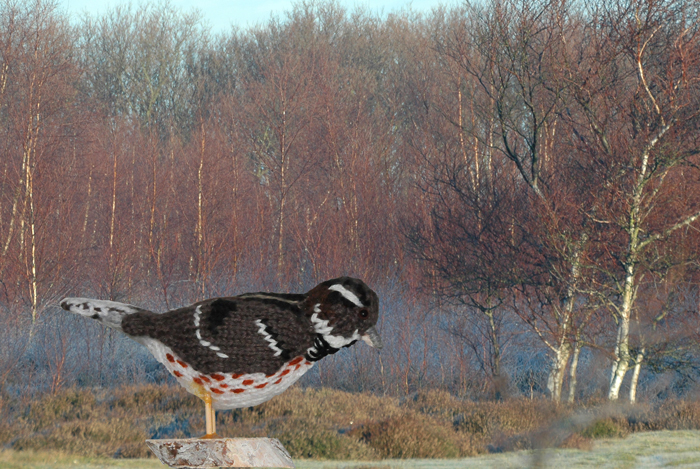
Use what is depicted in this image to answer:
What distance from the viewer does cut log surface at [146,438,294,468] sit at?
307 centimetres

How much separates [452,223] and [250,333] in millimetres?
11286

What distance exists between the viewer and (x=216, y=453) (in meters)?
3.07

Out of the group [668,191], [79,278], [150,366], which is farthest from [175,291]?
[668,191]

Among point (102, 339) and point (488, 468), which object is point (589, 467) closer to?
point (488, 468)

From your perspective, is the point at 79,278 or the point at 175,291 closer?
the point at 79,278

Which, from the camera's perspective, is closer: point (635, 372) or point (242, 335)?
point (242, 335)

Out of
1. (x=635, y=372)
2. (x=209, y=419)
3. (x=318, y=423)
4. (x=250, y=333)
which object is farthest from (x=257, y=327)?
(x=635, y=372)

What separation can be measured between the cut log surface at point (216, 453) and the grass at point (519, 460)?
2.68 metres

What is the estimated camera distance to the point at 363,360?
1383cm

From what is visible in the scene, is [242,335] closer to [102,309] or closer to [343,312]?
[343,312]

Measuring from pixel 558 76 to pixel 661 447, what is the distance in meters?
6.66

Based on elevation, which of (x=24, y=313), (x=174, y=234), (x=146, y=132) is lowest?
(x=24, y=313)

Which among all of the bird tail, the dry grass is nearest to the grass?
the dry grass

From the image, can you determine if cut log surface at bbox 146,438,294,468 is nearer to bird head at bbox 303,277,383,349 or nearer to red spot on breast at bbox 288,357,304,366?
red spot on breast at bbox 288,357,304,366
